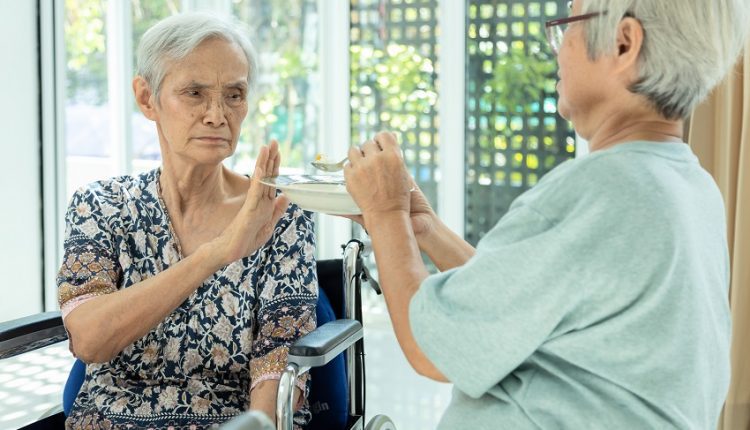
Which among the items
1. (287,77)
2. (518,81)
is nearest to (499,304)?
(518,81)

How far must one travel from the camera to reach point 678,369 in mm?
1001

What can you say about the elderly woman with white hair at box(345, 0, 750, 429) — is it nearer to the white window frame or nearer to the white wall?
the white wall

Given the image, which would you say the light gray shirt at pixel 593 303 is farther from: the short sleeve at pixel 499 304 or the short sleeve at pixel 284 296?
the short sleeve at pixel 284 296

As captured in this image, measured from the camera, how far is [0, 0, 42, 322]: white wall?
161 inches

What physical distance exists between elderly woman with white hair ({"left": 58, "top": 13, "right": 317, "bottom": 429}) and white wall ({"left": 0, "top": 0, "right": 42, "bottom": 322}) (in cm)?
266

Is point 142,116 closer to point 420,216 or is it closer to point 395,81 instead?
point 395,81

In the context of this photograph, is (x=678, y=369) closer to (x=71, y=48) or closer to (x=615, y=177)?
(x=615, y=177)

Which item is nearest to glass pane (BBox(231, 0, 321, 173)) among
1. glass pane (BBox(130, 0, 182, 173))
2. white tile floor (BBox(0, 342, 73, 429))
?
glass pane (BBox(130, 0, 182, 173))

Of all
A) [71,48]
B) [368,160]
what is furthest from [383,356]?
[368,160]

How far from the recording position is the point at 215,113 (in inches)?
67.6

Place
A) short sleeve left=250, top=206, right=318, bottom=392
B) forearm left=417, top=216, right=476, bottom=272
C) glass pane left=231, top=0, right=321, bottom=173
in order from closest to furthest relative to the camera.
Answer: forearm left=417, top=216, right=476, bottom=272 → short sleeve left=250, top=206, right=318, bottom=392 → glass pane left=231, top=0, right=321, bottom=173

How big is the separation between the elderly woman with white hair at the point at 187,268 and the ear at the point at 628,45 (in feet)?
2.52

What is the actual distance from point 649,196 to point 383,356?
3452 mm

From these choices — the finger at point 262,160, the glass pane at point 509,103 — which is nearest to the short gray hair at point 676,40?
the finger at point 262,160
